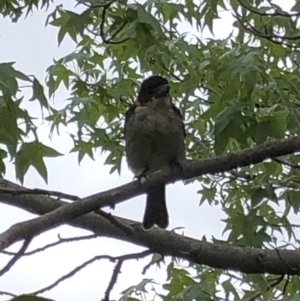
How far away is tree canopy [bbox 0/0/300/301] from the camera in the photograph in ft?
6.82

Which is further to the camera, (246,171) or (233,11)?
(246,171)

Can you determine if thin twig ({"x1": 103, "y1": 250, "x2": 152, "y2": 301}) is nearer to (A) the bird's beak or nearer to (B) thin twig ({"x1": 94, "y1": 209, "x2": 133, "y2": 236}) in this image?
(B) thin twig ({"x1": 94, "y1": 209, "x2": 133, "y2": 236})

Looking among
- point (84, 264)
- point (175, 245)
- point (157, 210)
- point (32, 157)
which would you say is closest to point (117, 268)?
point (84, 264)

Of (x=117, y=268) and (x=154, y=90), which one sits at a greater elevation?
(x=154, y=90)

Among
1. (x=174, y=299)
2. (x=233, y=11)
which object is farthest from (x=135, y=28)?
(x=174, y=299)

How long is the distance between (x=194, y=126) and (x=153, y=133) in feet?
0.87

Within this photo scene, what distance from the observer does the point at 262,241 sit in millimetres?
2762

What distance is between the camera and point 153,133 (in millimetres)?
3475

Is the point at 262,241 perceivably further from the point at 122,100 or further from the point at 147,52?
the point at 122,100

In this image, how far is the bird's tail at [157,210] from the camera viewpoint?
3.38m

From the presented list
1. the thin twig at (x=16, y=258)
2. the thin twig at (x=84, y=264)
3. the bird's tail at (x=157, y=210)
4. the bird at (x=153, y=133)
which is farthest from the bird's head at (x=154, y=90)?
the thin twig at (x=16, y=258)

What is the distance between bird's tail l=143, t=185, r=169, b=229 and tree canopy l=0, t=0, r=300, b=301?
0.23 meters

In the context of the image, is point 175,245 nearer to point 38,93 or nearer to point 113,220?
point 113,220

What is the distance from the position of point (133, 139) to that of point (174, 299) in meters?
0.93
